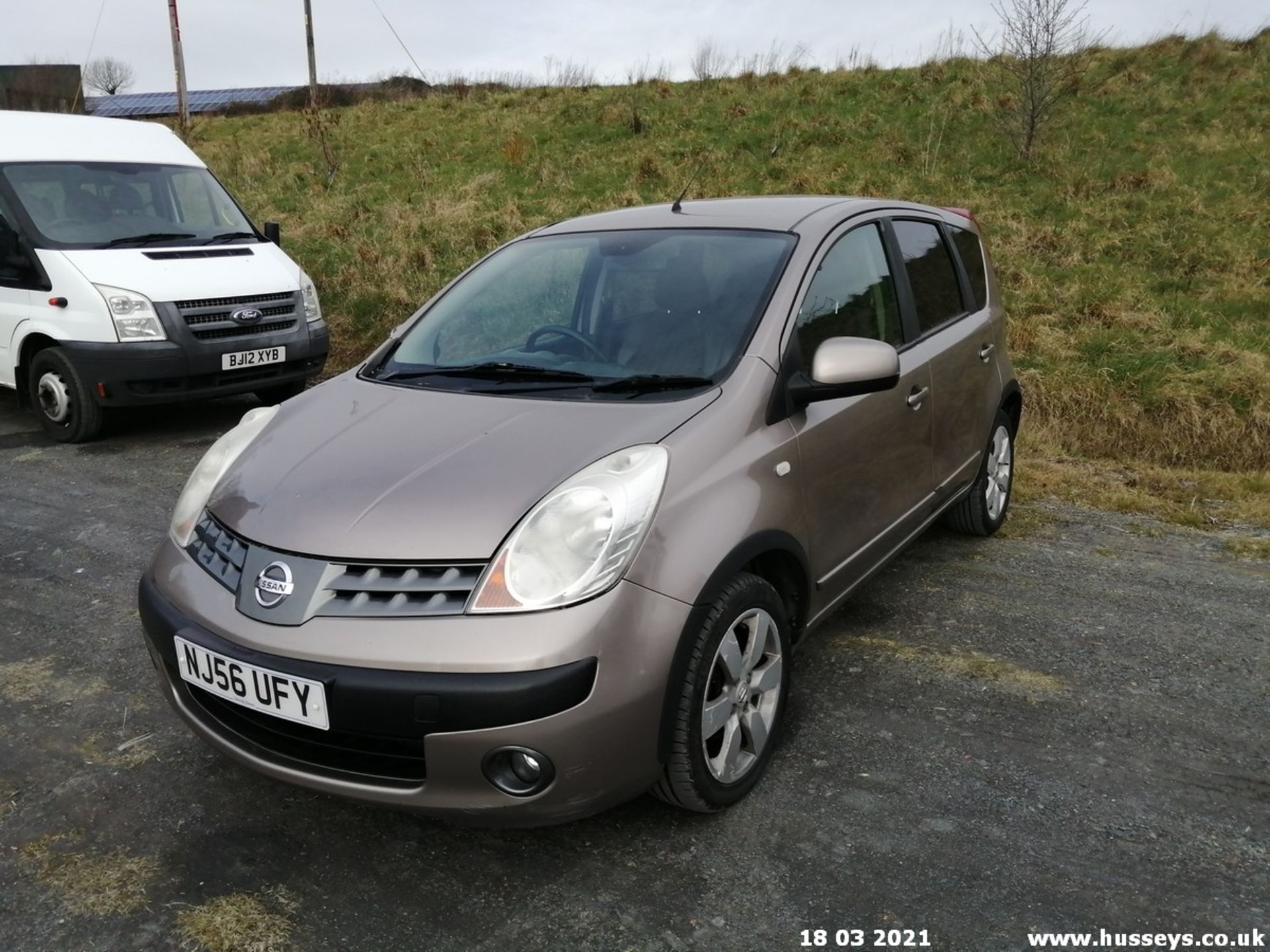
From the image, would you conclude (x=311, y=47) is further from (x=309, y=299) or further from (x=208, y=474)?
(x=208, y=474)

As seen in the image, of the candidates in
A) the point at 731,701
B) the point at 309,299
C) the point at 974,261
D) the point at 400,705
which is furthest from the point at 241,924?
the point at 309,299

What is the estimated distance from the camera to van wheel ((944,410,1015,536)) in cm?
453

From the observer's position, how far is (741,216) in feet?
11.5

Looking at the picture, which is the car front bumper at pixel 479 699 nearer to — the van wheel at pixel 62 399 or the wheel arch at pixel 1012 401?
the wheel arch at pixel 1012 401

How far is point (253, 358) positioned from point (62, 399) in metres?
1.27

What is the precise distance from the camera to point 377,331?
9.59 m

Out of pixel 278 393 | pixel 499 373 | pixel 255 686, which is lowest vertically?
pixel 278 393

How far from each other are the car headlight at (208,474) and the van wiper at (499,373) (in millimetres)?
442

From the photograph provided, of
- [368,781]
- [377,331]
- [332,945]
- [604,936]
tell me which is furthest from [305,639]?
[377,331]

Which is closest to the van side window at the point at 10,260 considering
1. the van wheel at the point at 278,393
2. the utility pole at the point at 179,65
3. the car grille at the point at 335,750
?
the van wheel at the point at 278,393

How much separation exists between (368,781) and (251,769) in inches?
14.8

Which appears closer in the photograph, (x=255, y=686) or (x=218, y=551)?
(x=255, y=686)

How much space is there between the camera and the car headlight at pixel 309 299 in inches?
285

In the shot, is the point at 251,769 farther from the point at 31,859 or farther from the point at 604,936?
the point at 604,936
